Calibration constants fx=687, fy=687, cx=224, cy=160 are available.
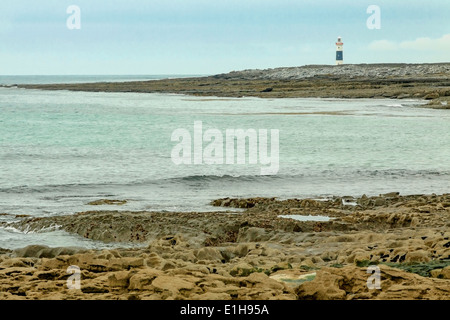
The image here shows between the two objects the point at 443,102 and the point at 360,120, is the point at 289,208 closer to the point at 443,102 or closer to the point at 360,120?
the point at 360,120

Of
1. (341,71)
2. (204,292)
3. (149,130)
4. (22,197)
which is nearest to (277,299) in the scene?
(204,292)

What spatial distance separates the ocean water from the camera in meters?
18.4

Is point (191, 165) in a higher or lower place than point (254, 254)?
lower

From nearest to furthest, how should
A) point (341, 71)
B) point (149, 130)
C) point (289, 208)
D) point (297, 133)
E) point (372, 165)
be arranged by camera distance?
Result: point (289, 208) < point (372, 165) < point (297, 133) < point (149, 130) < point (341, 71)

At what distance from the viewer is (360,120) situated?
45906 mm

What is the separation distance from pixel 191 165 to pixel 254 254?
569 inches

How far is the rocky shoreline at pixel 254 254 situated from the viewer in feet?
24.3

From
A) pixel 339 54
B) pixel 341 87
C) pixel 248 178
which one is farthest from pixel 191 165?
pixel 339 54

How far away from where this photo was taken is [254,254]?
1059 centimetres

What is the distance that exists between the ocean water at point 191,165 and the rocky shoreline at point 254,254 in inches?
55.9

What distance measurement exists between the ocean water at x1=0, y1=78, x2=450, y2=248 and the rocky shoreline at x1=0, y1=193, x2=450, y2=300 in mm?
1419

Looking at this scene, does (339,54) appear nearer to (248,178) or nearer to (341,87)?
(341,87)

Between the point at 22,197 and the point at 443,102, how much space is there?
45.4 metres

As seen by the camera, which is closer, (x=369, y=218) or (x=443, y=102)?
(x=369, y=218)
